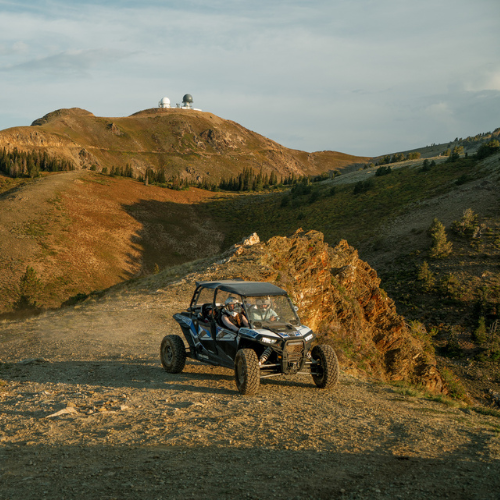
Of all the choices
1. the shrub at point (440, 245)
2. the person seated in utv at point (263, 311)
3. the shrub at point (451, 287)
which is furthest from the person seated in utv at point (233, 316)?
the shrub at point (440, 245)

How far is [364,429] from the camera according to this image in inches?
312

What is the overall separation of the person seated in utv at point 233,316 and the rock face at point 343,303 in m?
10.2

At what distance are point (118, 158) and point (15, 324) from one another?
7222 inches

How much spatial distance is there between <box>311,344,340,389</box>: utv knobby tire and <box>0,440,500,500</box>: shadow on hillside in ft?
12.5

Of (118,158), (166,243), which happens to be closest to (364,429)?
(166,243)

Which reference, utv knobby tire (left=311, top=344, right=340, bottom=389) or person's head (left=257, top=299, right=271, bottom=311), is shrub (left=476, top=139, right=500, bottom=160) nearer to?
utv knobby tire (left=311, top=344, right=340, bottom=389)

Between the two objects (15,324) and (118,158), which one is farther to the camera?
(118,158)

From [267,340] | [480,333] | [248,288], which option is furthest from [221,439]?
[480,333]

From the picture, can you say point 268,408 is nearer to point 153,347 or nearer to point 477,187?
point 153,347

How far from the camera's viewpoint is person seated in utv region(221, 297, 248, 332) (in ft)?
34.4

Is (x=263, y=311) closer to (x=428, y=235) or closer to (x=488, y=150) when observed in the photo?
(x=428, y=235)

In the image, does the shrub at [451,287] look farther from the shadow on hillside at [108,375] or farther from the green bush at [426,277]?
the shadow on hillside at [108,375]

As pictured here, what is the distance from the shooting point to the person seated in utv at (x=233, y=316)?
1048cm

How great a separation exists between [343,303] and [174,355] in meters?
14.0
